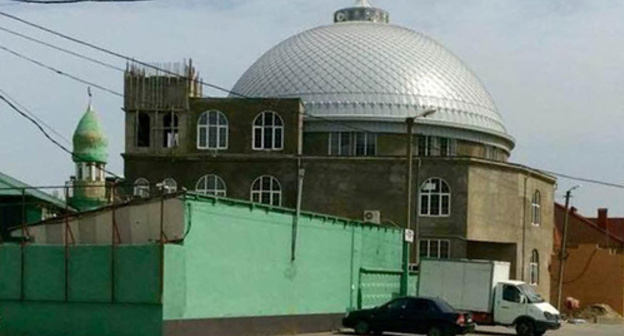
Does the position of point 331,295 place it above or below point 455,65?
below

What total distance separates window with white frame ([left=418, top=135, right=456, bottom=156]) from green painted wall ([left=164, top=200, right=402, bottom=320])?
2282 centimetres

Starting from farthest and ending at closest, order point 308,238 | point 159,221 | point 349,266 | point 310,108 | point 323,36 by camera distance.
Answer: point 323,36
point 310,108
point 349,266
point 308,238
point 159,221

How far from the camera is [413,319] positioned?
33.8 metres

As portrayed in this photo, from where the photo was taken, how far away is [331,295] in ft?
119

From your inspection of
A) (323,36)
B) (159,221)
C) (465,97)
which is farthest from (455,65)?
(159,221)

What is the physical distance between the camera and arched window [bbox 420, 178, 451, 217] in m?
57.4

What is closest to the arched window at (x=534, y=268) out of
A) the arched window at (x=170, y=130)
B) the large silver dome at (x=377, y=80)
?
the large silver dome at (x=377, y=80)

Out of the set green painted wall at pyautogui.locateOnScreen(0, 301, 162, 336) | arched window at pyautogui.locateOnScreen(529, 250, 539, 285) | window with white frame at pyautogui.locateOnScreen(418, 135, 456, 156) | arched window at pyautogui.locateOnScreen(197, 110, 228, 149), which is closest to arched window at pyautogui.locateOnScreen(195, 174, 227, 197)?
arched window at pyautogui.locateOnScreen(197, 110, 228, 149)

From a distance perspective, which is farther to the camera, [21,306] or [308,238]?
[308,238]

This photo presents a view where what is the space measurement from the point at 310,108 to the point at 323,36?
24.8 feet

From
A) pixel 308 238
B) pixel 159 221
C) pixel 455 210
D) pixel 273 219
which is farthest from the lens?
pixel 455 210

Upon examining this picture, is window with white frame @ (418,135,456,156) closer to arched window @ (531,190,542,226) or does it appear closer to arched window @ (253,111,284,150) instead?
arched window @ (531,190,542,226)

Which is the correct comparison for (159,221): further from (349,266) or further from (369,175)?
(369,175)

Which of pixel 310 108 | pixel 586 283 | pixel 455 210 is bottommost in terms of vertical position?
pixel 586 283
